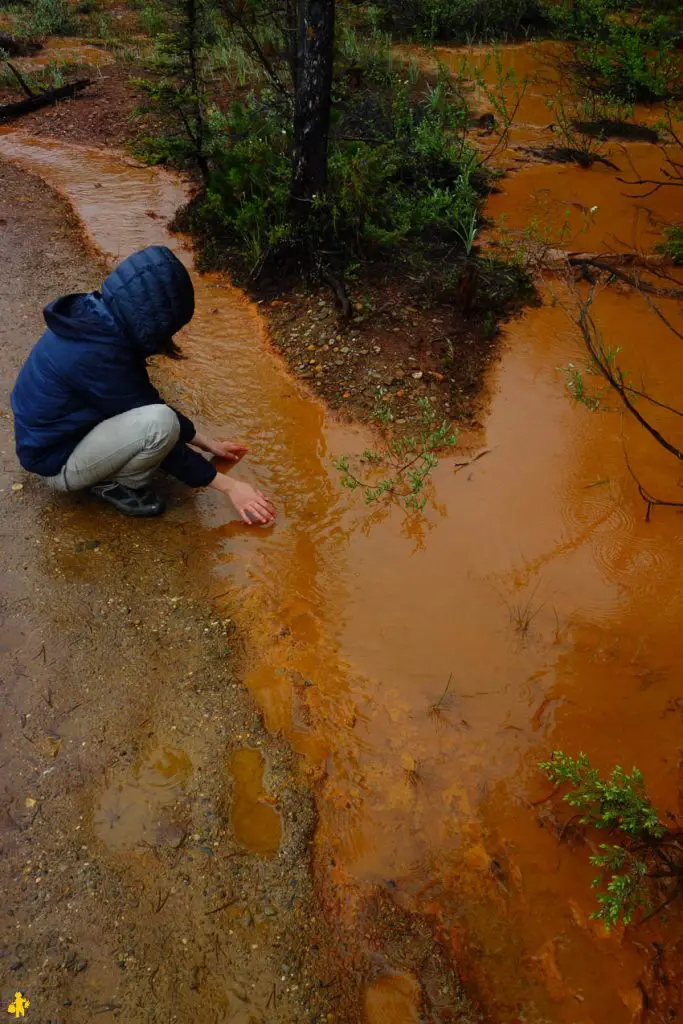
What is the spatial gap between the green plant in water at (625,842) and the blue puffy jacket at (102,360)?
2112 millimetres

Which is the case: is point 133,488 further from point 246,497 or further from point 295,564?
point 295,564

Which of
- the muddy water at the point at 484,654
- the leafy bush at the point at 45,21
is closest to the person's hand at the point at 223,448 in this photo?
the muddy water at the point at 484,654

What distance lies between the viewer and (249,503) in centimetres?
354

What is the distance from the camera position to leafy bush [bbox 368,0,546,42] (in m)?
9.88

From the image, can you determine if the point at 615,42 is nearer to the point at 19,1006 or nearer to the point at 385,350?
the point at 385,350

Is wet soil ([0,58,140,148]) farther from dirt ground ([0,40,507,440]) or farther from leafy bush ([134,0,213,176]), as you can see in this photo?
dirt ground ([0,40,507,440])

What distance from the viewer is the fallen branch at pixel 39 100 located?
322 inches

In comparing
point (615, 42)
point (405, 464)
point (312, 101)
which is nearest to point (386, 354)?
point (405, 464)

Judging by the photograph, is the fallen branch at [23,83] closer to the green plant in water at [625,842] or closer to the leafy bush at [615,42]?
the leafy bush at [615,42]

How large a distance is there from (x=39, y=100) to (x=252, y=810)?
8960 millimetres

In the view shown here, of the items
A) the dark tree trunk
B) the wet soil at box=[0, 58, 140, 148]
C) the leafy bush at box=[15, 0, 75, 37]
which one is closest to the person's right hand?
→ the dark tree trunk

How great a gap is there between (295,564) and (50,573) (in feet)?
3.75

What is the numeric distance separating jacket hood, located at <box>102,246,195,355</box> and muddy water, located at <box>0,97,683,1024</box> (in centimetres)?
108

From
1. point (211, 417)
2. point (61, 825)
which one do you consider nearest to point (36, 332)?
point (211, 417)
